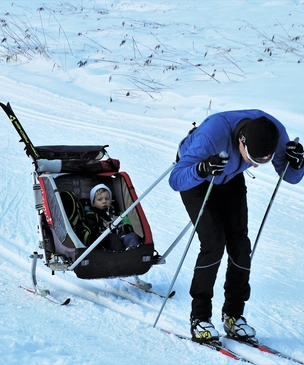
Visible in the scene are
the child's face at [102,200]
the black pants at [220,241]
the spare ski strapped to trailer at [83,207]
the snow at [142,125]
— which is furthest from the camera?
the child's face at [102,200]

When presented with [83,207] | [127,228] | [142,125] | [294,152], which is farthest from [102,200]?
[142,125]

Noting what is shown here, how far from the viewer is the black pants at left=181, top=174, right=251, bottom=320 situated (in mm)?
4074

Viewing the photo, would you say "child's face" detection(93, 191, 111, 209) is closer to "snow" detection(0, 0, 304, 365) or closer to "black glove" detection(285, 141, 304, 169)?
"snow" detection(0, 0, 304, 365)

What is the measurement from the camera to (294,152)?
4094 millimetres

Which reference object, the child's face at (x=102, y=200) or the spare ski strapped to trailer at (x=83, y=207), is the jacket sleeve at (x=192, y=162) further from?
the child's face at (x=102, y=200)

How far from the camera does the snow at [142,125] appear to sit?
4.21 meters

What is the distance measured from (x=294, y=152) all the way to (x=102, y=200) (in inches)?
75.2

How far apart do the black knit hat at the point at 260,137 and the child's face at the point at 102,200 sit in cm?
202

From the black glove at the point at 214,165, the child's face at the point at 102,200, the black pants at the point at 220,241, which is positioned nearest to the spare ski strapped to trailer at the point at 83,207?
the child's face at the point at 102,200

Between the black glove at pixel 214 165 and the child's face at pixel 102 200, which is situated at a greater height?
the black glove at pixel 214 165

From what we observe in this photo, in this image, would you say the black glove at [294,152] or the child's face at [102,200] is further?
the child's face at [102,200]

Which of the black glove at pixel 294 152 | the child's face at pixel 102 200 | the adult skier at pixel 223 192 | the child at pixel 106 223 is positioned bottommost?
the child at pixel 106 223

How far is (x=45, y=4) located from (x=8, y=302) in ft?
61.3

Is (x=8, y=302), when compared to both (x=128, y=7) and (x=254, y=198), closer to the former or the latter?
(x=254, y=198)
